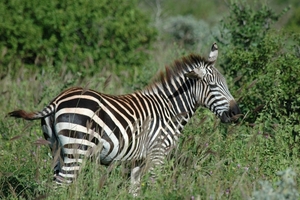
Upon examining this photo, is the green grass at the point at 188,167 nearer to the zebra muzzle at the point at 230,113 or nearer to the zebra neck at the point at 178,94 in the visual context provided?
the zebra muzzle at the point at 230,113

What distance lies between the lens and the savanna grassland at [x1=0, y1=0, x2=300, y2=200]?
19.4ft

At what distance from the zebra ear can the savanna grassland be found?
0.56 m

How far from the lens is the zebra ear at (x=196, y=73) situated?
24.1 ft

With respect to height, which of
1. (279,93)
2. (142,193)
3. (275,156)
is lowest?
(142,193)

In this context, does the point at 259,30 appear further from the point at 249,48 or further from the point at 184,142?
the point at 184,142

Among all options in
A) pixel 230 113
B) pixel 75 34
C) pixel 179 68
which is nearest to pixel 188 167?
pixel 230 113

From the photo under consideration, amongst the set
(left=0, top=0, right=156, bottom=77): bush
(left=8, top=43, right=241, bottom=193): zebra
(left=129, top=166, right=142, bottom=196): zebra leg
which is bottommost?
(left=129, top=166, right=142, bottom=196): zebra leg

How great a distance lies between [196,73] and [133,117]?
39.7 inches

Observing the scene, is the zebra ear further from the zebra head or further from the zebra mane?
the zebra mane

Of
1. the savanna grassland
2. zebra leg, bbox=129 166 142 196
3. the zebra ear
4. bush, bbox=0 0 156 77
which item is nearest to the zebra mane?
the zebra ear

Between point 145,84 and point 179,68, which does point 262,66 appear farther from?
point 145,84

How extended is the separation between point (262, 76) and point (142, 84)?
2.83 meters

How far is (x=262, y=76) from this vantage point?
27.5 feet

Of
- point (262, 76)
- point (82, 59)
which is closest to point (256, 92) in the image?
point (262, 76)
